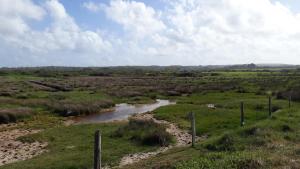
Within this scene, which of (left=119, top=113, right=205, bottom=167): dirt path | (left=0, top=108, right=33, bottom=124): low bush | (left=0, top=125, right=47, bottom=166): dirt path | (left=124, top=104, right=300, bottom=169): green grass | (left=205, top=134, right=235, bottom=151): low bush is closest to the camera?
(left=124, top=104, right=300, bottom=169): green grass

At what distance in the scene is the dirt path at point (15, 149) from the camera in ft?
66.1

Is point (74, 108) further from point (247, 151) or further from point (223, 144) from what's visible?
point (247, 151)

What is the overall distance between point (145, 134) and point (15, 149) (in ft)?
28.9

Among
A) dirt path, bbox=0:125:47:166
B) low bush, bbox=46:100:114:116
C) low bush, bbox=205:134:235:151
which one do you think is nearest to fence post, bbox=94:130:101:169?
low bush, bbox=205:134:235:151

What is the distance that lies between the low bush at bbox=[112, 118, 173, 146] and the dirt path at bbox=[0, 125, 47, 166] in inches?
214

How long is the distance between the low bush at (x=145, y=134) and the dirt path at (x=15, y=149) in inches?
214

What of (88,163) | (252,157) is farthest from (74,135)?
(252,157)

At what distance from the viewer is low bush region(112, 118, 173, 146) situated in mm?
21984

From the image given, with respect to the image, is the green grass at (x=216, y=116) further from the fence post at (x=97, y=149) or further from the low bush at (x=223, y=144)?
the fence post at (x=97, y=149)

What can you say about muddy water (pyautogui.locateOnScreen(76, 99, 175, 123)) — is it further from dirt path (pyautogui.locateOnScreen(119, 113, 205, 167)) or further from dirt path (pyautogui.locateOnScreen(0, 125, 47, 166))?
dirt path (pyautogui.locateOnScreen(0, 125, 47, 166))

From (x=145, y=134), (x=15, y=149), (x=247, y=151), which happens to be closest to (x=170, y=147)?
(x=145, y=134)

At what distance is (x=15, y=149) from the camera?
74.0 ft

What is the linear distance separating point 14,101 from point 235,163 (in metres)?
36.8

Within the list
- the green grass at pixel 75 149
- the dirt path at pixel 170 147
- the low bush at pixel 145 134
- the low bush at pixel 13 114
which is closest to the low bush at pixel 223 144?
the dirt path at pixel 170 147
